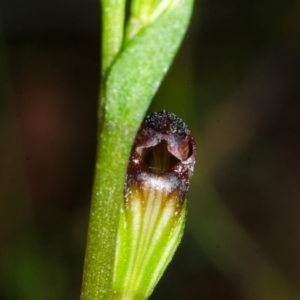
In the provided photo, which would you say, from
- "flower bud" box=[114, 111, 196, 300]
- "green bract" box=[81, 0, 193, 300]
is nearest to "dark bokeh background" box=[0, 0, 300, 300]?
"flower bud" box=[114, 111, 196, 300]

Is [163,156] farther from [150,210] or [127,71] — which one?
[127,71]

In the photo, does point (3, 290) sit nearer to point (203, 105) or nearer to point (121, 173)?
point (203, 105)

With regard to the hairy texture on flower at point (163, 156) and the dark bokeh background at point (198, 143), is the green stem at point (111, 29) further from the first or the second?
the dark bokeh background at point (198, 143)

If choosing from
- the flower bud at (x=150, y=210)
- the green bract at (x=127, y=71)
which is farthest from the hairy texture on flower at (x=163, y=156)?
the green bract at (x=127, y=71)

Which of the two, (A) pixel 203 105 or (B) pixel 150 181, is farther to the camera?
(A) pixel 203 105

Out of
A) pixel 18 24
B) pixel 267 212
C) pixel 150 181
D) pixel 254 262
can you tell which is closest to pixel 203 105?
pixel 267 212

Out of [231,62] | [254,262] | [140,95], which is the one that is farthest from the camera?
[231,62]

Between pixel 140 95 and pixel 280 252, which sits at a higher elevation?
pixel 140 95

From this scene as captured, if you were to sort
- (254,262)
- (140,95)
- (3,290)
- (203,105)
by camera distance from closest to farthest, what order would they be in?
1. (140,95)
2. (3,290)
3. (254,262)
4. (203,105)

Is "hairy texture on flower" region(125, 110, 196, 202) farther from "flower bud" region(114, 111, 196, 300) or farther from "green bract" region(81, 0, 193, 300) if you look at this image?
"green bract" region(81, 0, 193, 300)
